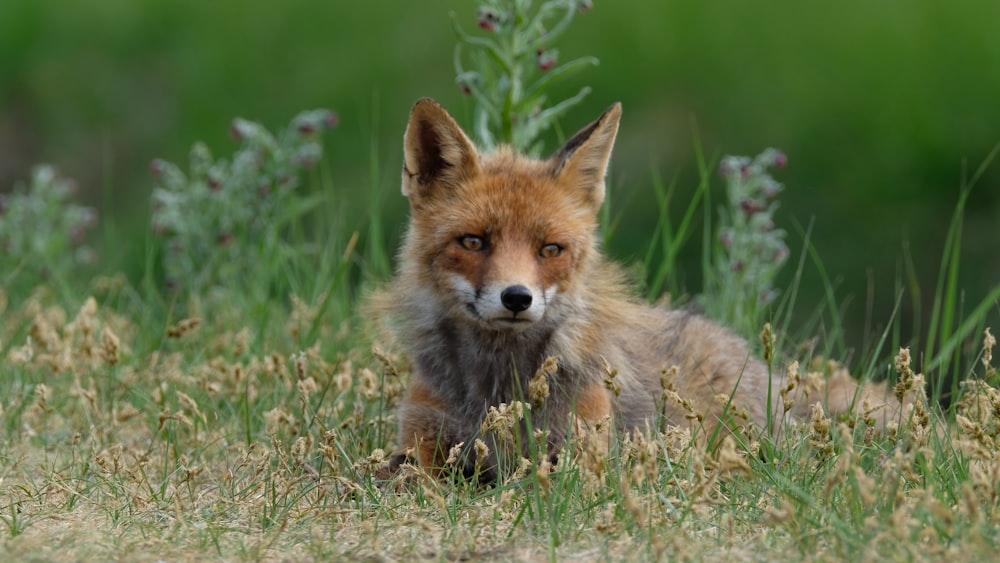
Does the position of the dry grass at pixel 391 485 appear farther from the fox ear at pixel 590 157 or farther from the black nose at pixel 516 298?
the fox ear at pixel 590 157

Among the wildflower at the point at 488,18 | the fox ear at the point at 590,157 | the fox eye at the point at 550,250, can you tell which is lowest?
the fox eye at the point at 550,250

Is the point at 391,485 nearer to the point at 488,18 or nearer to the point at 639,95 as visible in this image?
the point at 488,18

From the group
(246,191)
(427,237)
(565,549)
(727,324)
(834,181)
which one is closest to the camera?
(565,549)

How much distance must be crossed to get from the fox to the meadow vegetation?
209mm

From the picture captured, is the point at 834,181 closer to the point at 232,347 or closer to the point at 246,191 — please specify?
A: the point at 246,191

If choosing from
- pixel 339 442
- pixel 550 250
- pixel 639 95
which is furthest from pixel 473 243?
pixel 639 95

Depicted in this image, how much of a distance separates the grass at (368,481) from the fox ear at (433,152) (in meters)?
0.71

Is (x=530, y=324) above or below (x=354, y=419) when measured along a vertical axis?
above

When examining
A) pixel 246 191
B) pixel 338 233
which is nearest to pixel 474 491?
pixel 338 233

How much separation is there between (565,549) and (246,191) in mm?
4341

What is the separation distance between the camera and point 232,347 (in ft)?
21.4

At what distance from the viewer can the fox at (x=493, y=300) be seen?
4820 mm

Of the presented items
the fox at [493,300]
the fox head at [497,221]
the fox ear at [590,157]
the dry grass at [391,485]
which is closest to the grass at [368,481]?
the dry grass at [391,485]

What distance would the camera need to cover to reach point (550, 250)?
4871 mm
